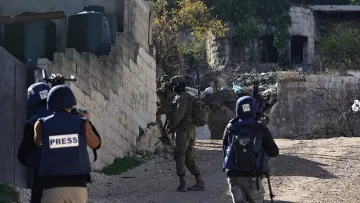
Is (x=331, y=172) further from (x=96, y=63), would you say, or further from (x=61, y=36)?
(x=61, y=36)

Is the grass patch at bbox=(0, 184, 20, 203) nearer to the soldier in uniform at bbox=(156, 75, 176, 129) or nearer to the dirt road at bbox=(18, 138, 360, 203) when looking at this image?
the dirt road at bbox=(18, 138, 360, 203)

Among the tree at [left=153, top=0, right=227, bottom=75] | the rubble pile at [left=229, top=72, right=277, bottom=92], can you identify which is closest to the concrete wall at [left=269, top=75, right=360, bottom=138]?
the rubble pile at [left=229, top=72, right=277, bottom=92]

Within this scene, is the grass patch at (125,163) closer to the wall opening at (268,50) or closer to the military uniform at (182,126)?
the military uniform at (182,126)

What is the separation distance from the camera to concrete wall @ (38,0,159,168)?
12.5 m

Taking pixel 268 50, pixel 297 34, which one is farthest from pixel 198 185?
pixel 268 50

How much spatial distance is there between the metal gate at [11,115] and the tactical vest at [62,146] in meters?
4.01

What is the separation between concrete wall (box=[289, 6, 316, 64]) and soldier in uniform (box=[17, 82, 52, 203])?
26.0m

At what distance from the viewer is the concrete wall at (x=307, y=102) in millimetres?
22516

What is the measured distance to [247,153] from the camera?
752 cm

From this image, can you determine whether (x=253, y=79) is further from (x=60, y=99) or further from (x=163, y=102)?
(x=60, y=99)

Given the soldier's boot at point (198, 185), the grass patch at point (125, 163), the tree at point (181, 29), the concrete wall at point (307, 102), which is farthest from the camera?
the tree at point (181, 29)

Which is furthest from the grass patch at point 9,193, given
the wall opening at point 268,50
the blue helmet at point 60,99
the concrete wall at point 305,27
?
the concrete wall at point 305,27

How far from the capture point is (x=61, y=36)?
14.6 m

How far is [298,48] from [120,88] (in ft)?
68.4
